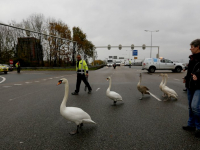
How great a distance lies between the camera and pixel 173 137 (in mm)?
3398

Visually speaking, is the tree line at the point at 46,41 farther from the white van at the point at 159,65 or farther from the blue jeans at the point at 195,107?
the blue jeans at the point at 195,107

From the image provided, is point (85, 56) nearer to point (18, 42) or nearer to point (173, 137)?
point (18, 42)

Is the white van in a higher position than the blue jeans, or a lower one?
higher

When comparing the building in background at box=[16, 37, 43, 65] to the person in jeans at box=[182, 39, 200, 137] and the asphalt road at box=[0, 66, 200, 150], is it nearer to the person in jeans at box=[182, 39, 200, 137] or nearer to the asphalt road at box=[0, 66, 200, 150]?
the asphalt road at box=[0, 66, 200, 150]

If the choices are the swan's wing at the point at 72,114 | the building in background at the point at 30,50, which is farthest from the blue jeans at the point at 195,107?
the building in background at the point at 30,50

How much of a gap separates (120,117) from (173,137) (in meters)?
1.61

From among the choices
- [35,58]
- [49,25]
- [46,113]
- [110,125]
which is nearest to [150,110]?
[110,125]

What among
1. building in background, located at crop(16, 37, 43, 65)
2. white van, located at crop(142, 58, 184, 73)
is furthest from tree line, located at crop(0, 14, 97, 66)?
white van, located at crop(142, 58, 184, 73)

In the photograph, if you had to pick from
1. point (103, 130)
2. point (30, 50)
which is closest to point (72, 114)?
point (103, 130)

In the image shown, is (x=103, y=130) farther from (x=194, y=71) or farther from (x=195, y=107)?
(x=194, y=71)

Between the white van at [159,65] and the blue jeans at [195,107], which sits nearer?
the blue jeans at [195,107]

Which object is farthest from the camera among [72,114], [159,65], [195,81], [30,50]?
[30,50]

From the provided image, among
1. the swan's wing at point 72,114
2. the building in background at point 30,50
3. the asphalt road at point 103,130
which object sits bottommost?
the asphalt road at point 103,130

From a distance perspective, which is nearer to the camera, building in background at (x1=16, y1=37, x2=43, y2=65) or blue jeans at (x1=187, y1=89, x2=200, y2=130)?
blue jeans at (x1=187, y1=89, x2=200, y2=130)
